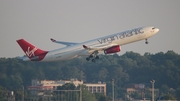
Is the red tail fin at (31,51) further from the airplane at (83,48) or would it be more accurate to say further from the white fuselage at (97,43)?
the white fuselage at (97,43)

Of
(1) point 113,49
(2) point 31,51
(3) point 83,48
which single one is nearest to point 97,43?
(3) point 83,48

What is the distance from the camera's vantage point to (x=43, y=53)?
138m

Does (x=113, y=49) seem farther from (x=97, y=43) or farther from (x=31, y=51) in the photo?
(x=31, y=51)

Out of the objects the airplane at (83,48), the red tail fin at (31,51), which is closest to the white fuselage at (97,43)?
the airplane at (83,48)

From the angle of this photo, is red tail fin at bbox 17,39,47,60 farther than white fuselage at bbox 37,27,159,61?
Yes

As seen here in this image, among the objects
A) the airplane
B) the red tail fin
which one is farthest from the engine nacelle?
the red tail fin

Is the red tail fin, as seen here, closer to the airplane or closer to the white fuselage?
the airplane

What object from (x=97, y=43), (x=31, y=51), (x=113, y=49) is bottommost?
(x=31, y=51)

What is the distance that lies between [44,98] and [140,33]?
2844 centimetres

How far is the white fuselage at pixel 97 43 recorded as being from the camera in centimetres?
13812

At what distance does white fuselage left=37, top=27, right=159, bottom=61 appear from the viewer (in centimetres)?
13812

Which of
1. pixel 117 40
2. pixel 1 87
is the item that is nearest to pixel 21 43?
pixel 117 40

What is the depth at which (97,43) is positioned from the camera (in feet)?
457

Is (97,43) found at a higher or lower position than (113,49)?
higher
